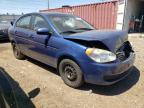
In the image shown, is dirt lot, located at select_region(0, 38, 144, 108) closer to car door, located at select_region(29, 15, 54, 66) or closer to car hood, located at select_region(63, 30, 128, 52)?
car door, located at select_region(29, 15, 54, 66)

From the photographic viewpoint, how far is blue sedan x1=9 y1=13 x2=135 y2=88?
3996 mm

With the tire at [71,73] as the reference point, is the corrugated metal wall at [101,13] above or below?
above

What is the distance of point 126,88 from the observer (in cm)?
453

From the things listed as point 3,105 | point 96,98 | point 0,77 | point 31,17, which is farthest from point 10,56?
point 3,105

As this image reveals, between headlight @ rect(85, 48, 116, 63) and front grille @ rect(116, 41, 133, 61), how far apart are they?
0.30 meters

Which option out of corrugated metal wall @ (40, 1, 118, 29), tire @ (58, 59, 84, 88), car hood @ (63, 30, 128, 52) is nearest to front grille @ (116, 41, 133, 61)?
car hood @ (63, 30, 128, 52)

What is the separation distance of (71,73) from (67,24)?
140 centimetres

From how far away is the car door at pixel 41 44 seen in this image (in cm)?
498

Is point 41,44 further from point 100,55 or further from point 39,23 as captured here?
point 100,55

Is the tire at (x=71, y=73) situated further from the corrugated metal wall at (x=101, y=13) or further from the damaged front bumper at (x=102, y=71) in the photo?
the corrugated metal wall at (x=101, y=13)

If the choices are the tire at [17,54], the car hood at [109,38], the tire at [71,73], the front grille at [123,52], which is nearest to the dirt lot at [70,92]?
the tire at [71,73]

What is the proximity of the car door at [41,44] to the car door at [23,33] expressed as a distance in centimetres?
25

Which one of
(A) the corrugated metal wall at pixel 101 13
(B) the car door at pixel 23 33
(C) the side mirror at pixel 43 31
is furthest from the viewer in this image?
(A) the corrugated metal wall at pixel 101 13

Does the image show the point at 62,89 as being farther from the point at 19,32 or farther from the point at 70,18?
the point at 19,32
